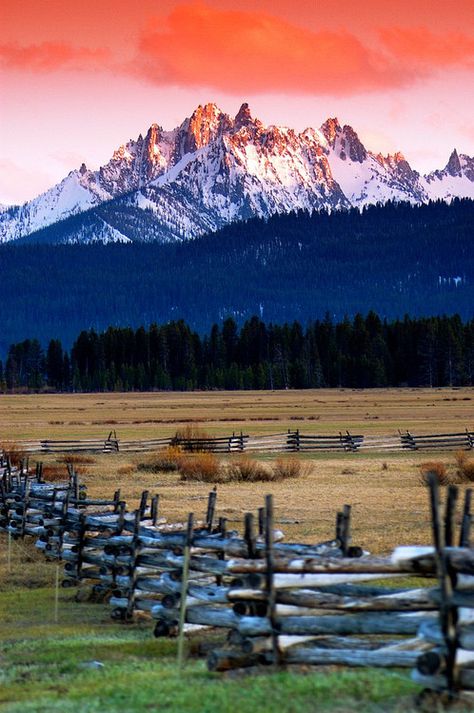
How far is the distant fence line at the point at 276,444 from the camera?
52844 millimetres

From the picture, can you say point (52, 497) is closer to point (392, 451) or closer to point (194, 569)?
point (194, 569)

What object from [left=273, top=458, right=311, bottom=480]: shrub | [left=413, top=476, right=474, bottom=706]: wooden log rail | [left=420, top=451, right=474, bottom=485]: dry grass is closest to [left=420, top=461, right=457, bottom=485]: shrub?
[left=420, top=451, right=474, bottom=485]: dry grass

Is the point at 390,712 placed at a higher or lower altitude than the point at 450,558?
lower

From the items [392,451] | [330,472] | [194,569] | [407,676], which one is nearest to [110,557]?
[194,569]

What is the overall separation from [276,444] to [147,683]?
42610mm

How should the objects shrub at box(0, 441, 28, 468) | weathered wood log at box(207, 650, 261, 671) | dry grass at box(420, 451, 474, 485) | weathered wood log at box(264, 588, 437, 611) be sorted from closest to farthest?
weathered wood log at box(264, 588, 437, 611), weathered wood log at box(207, 650, 261, 671), dry grass at box(420, 451, 474, 485), shrub at box(0, 441, 28, 468)

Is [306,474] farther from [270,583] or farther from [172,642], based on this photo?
[270,583]

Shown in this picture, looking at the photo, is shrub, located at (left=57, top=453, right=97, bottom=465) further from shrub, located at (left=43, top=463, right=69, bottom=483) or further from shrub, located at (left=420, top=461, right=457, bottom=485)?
shrub, located at (left=420, top=461, right=457, bottom=485)

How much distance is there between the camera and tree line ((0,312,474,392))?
157 meters

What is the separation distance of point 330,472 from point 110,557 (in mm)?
23949

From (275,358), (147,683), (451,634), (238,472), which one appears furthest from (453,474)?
(275,358)

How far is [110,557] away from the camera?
61.8 ft

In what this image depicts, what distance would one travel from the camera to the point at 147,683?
1233 centimetres

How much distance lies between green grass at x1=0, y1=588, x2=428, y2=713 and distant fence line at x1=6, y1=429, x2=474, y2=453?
36.7 meters
